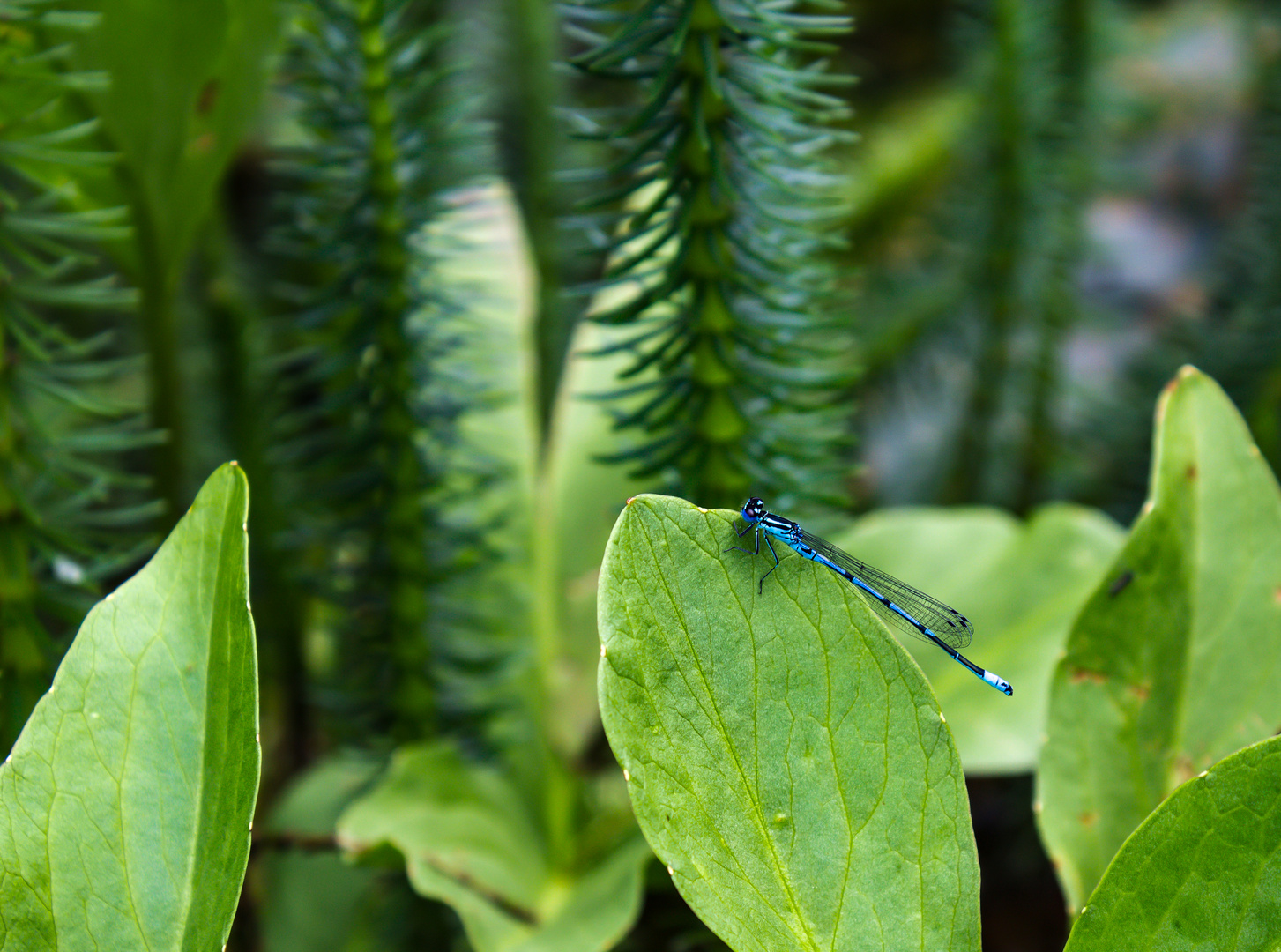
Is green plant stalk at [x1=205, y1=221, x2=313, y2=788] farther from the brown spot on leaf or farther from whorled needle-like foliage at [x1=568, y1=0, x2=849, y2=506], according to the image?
the brown spot on leaf

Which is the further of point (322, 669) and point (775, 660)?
point (322, 669)

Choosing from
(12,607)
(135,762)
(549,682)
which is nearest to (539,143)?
(549,682)

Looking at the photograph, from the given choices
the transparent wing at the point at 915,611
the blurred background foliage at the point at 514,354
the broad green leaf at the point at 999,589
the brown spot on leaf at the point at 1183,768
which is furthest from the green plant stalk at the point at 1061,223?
the brown spot on leaf at the point at 1183,768

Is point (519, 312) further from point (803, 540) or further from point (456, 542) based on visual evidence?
point (803, 540)

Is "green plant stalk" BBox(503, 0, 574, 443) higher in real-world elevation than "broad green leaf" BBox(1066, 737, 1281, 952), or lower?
higher

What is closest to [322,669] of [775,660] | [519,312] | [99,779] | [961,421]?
[519,312]

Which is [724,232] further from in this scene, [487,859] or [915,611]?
[487,859]

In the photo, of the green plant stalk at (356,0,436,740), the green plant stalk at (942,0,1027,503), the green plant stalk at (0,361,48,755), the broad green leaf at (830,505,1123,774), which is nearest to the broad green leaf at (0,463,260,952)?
the green plant stalk at (0,361,48,755)
